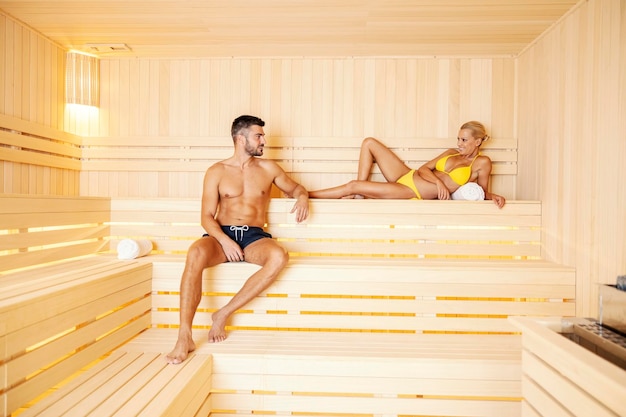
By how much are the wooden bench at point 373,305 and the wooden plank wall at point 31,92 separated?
2.14 ft

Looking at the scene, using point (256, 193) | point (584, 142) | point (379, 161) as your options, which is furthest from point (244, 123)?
point (584, 142)

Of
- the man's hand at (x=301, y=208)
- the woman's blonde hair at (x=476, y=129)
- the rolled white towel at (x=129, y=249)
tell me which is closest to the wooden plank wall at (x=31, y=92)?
the rolled white towel at (x=129, y=249)

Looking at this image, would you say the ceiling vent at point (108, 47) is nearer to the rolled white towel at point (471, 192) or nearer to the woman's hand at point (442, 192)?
the woman's hand at point (442, 192)

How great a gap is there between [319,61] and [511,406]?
3.00 m

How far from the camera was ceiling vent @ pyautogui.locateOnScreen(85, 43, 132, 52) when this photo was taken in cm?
343

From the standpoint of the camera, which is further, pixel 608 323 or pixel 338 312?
pixel 338 312

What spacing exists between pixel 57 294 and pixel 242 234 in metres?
1.13

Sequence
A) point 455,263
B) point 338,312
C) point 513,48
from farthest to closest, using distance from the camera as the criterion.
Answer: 1. point 513,48
2. point 455,263
3. point 338,312

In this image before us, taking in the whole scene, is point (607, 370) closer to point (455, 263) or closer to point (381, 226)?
point (455, 263)

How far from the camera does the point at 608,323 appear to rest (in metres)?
1.42

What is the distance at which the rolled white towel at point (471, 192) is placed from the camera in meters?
3.06

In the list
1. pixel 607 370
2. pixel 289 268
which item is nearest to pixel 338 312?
pixel 289 268

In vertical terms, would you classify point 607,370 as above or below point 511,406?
above

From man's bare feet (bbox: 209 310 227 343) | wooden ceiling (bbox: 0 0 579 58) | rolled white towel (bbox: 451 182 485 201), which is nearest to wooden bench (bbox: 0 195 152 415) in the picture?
man's bare feet (bbox: 209 310 227 343)
